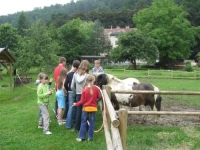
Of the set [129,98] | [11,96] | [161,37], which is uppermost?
[161,37]

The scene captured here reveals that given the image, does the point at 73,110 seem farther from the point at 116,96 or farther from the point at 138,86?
the point at 138,86

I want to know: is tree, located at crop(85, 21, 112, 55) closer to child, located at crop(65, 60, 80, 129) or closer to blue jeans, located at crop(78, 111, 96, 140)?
child, located at crop(65, 60, 80, 129)

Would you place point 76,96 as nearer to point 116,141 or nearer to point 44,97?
point 44,97

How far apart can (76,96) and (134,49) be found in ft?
113

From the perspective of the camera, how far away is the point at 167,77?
24859 millimetres

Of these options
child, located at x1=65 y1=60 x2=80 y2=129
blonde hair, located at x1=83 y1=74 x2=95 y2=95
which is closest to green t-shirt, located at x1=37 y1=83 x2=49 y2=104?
child, located at x1=65 y1=60 x2=80 y2=129

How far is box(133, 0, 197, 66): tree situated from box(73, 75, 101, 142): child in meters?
42.0

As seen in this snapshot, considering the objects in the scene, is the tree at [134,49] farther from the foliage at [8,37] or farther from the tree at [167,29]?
the foliage at [8,37]

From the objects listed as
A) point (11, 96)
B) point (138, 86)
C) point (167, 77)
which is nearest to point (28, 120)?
point (138, 86)

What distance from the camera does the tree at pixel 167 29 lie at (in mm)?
47781

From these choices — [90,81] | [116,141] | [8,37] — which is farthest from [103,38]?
[116,141]

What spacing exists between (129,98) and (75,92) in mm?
1891

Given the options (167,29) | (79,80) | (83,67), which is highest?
(167,29)

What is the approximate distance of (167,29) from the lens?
160ft
